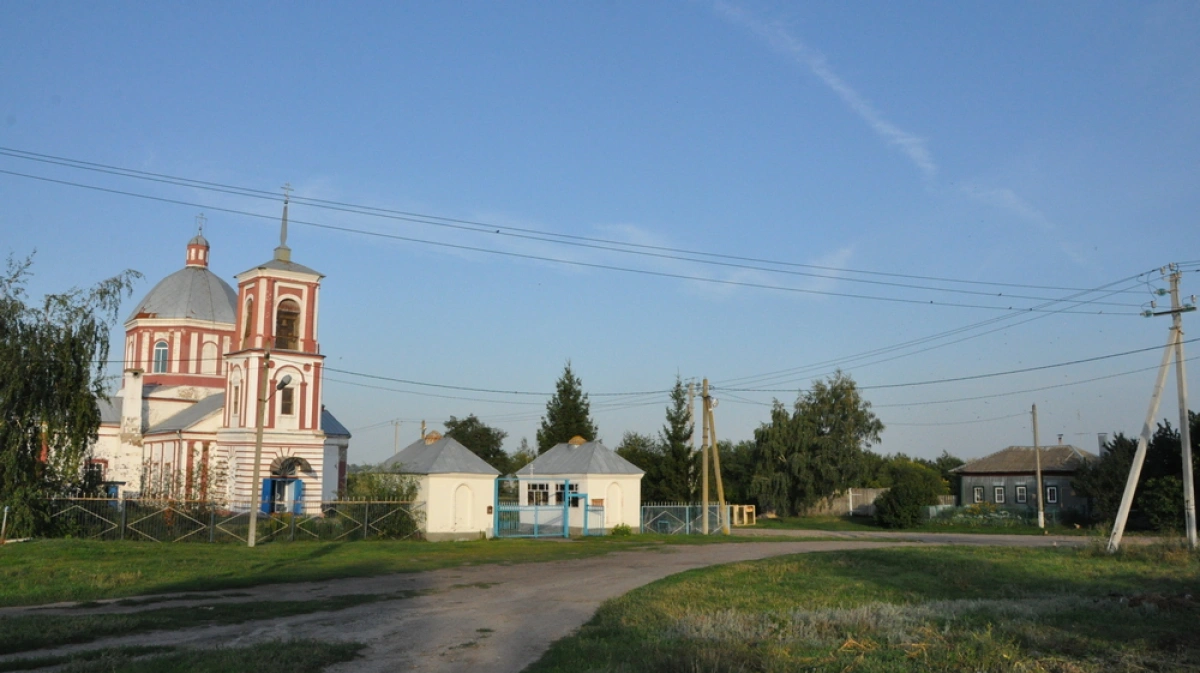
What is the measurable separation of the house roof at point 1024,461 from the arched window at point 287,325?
41.7 meters

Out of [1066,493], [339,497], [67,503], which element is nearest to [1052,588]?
[67,503]

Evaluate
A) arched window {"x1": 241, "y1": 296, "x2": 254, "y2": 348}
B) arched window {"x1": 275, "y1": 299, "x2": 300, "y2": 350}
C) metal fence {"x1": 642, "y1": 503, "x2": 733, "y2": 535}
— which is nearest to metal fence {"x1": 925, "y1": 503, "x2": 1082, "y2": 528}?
metal fence {"x1": 642, "y1": 503, "x2": 733, "y2": 535}

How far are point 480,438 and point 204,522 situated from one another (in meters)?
56.5

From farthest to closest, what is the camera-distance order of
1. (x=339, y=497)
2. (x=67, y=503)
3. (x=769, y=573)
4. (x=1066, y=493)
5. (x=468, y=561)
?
1. (x=1066, y=493)
2. (x=339, y=497)
3. (x=67, y=503)
4. (x=468, y=561)
5. (x=769, y=573)

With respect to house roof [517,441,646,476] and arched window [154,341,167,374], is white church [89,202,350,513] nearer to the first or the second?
arched window [154,341,167,374]

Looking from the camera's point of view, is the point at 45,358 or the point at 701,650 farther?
the point at 45,358

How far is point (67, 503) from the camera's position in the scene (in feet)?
100

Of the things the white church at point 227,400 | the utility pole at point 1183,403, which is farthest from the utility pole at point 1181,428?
the white church at point 227,400

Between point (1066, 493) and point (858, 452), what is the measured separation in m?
11.8

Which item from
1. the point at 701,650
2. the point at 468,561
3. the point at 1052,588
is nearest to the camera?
the point at 701,650

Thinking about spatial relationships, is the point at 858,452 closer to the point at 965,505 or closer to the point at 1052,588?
the point at 965,505

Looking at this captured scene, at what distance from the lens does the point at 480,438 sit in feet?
292

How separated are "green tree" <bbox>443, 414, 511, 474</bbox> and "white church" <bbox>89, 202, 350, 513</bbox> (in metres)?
35.4

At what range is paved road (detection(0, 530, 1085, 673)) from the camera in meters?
11.9
